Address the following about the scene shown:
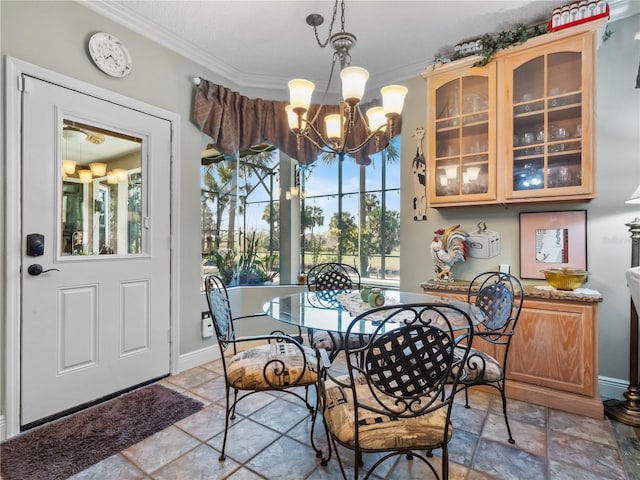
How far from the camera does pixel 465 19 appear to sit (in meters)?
2.50

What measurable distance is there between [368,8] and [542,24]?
1369 mm

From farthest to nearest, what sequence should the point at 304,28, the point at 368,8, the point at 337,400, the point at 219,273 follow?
the point at 219,273
the point at 304,28
the point at 368,8
the point at 337,400

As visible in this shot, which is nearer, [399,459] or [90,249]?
[399,459]

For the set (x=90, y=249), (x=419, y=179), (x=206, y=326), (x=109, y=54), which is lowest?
(x=206, y=326)

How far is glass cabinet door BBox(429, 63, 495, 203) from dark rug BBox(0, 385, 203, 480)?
8.36 ft

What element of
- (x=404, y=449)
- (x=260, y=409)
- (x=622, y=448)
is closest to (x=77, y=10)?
(x=260, y=409)

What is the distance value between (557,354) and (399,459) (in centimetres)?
135

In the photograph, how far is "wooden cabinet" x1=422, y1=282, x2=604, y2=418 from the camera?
2115mm

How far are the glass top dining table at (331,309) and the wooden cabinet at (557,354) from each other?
52 centimetres

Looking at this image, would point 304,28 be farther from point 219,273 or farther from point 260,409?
point 260,409

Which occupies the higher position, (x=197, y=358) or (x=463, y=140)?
(x=463, y=140)

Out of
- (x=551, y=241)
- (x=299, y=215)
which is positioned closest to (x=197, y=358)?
(x=299, y=215)

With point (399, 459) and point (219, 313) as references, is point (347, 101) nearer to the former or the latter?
point (219, 313)

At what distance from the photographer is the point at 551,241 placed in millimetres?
2512
